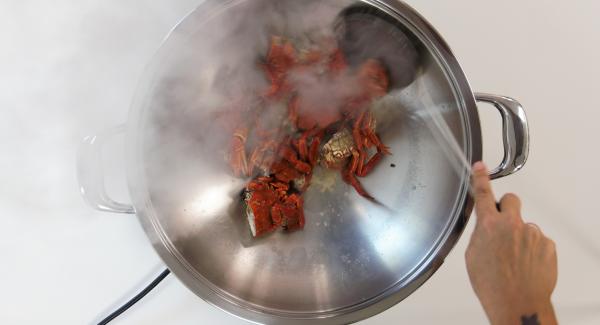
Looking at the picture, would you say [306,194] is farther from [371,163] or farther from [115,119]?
[115,119]

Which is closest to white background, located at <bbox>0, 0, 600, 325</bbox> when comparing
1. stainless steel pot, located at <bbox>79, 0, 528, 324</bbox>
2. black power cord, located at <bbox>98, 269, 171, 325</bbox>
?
black power cord, located at <bbox>98, 269, 171, 325</bbox>

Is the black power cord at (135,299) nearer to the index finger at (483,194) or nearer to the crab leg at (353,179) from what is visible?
the crab leg at (353,179)

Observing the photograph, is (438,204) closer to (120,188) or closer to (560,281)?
(560,281)

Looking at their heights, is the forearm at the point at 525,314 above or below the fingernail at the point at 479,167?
below

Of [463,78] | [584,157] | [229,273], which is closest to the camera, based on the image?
[463,78]

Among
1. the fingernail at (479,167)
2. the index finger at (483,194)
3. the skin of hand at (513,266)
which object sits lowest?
the skin of hand at (513,266)

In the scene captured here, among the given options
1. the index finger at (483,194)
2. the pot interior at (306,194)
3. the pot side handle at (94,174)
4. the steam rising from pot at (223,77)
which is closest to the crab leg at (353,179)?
the pot interior at (306,194)

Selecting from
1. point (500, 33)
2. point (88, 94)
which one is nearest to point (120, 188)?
point (88, 94)

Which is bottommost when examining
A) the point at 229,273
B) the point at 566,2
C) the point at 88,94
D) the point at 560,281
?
the point at 560,281
